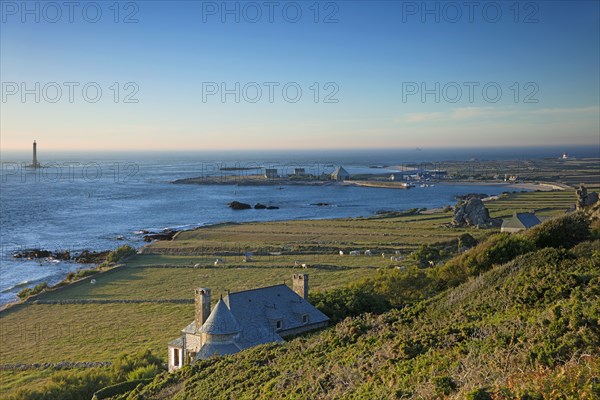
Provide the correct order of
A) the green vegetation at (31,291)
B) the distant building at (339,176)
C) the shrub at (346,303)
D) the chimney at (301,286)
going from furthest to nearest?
1. the distant building at (339,176)
2. the green vegetation at (31,291)
3. the shrub at (346,303)
4. the chimney at (301,286)

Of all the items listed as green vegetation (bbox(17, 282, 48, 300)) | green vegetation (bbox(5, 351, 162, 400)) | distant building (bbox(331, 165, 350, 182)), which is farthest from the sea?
green vegetation (bbox(5, 351, 162, 400))

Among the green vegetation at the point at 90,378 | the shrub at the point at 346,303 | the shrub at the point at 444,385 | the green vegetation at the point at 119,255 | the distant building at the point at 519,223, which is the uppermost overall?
the shrub at the point at 444,385

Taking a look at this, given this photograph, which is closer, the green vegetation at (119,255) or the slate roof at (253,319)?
the slate roof at (253,319)

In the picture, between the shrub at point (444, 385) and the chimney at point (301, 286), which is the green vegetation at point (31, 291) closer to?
the chimney at point (301, 286)

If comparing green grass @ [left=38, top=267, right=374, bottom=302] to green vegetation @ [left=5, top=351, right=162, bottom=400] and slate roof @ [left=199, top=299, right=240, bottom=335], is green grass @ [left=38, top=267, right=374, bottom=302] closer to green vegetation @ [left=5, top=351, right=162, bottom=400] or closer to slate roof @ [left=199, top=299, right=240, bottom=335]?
green vegetation @ [left=5, top=351, right=162, bottom=400]

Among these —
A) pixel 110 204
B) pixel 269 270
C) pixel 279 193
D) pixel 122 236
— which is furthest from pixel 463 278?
pixel 279 193

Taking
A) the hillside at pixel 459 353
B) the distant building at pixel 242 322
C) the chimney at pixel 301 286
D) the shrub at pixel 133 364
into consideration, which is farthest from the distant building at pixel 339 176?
the shrub at pixel 133 364

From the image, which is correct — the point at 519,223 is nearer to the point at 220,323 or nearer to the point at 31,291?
the point at 220,323
